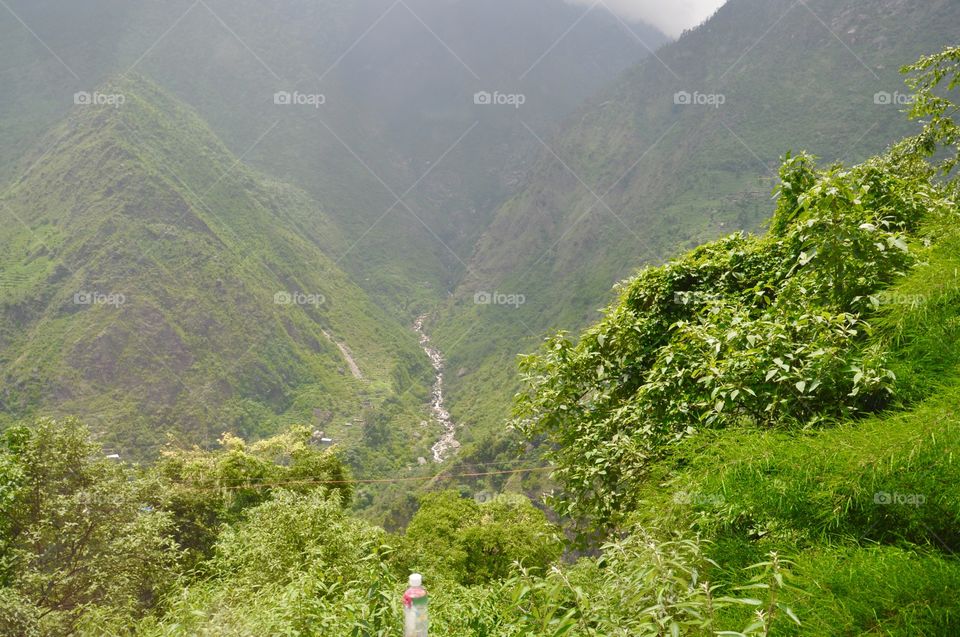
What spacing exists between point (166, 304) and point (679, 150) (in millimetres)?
117351

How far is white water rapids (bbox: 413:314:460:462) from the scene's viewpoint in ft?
313

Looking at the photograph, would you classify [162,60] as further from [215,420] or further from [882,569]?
[882,569]

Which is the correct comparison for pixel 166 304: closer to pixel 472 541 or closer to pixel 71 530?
pixel 472 541

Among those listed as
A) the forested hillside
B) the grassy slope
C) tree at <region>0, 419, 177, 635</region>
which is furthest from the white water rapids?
the grassy slope

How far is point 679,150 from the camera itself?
439 feet

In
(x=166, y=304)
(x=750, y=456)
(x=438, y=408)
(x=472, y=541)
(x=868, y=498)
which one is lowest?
(x=472, y=541)

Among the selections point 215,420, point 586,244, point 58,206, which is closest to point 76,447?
point 215,420

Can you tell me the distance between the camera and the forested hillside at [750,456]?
2236 mm

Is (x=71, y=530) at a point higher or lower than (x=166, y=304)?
lower

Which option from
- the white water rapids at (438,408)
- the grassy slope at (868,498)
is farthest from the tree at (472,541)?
the white water rapids at (438,408)

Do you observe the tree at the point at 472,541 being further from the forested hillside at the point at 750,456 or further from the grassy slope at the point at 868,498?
the grassy slope at the point at 868,498

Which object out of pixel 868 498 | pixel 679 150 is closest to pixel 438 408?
pixel 679 150

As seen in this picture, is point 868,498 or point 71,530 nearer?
point 868,498

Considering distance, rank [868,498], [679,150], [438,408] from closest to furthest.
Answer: [868,498], [438,408], [679,150]
